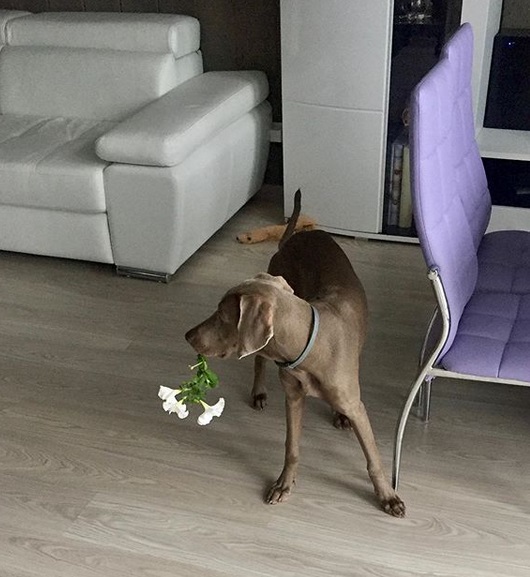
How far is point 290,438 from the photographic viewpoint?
1.75 meters

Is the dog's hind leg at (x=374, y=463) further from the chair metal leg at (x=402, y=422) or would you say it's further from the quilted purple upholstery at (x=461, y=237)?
the quilted purple upholstery at (x=461, y=237)

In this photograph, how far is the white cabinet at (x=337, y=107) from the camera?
2.62 metres

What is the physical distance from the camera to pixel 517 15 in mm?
2885

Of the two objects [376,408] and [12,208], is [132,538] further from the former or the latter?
[12,208]

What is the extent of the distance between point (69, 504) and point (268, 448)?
51cm

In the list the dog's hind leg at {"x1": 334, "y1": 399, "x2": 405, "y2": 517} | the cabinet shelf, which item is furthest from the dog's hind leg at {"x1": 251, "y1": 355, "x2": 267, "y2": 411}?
the cabinet shelf

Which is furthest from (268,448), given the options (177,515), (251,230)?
(251,230)

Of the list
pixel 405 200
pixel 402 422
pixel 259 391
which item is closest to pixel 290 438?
pixel 402 422

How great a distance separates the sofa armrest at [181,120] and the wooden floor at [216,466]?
1.66 ft

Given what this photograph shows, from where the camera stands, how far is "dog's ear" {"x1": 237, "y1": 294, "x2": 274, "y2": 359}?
1418mm

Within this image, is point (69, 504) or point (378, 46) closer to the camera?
point (69, 504)

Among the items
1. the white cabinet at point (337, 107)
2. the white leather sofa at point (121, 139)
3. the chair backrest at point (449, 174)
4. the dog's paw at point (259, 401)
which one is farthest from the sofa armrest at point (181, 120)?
the chair backrest at point (449, 174)

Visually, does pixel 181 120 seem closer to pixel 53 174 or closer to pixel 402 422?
pixel 53 174

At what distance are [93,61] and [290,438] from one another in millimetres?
2000
